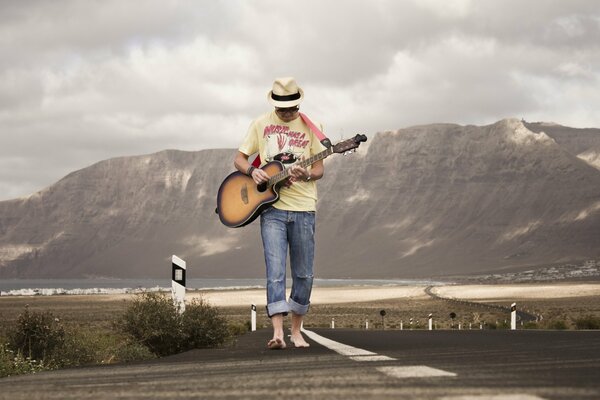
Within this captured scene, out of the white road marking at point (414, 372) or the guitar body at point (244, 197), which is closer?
the white road marking at point (414, 372)

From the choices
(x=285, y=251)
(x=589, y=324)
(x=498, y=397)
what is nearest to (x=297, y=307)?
(x=285, y=251)

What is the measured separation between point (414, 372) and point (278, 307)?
14.2 ft

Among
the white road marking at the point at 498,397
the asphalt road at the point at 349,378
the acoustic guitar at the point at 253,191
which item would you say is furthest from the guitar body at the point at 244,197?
the white road marking at the point at 498,397

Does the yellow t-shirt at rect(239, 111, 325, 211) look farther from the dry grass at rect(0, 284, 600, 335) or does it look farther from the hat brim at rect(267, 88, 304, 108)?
the dry grass at rect(0, 284, 600, 335)

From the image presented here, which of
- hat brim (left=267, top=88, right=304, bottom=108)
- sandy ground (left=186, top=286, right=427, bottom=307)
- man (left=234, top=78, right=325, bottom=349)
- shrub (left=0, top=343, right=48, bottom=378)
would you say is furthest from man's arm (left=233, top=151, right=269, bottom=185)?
sandy ground (left=186, top=286, right=427, bottom=307)

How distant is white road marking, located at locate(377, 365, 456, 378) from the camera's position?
540 cm

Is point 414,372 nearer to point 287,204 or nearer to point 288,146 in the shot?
point 287,204

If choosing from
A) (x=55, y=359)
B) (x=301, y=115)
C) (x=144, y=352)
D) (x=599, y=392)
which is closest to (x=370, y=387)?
(x=599, y=392)

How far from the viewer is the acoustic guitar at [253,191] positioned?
9.77m

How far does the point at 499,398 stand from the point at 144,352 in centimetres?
811

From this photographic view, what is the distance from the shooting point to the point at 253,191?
10.2 meters

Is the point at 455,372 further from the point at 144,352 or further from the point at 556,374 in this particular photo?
the point at 144,352

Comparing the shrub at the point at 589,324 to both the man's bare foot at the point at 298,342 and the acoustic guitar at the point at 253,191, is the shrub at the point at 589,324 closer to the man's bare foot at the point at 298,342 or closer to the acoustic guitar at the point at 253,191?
the man's bare foot at the point at 298,342

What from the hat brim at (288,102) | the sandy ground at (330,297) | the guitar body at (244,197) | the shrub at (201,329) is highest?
the sandy ground at (330,297)
